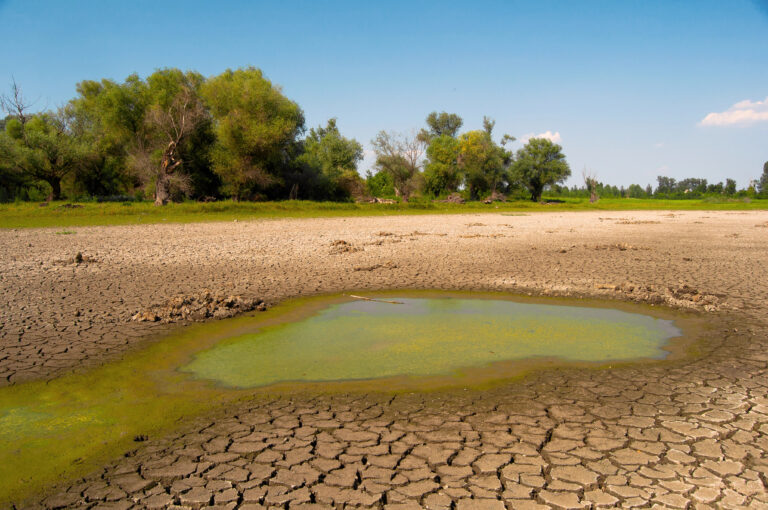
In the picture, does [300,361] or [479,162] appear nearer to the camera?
[300,361]

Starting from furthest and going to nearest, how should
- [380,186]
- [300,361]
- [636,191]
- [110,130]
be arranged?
[636,191] < [380,186] < [110,130] < [300,361]

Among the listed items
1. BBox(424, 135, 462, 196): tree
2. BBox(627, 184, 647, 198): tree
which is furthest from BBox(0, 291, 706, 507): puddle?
BBox(627, 184, 647, 198): tree

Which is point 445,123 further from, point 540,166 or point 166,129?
point 166,129

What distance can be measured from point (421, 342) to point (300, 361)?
162cm

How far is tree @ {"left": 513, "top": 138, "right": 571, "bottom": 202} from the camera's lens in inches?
2852

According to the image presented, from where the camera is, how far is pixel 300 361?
19.4ft

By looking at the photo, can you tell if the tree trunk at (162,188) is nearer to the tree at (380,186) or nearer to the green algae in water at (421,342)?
the green algae in water at (421,342)

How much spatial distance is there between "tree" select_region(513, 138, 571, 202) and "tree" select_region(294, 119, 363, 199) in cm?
2405

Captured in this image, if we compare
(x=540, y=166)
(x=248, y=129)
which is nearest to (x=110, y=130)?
(x=248, y=129)

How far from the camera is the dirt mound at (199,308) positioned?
747 centimetres

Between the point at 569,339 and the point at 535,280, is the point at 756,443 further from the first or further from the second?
the point at 535,280

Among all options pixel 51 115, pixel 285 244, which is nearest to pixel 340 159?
pixel 51 115

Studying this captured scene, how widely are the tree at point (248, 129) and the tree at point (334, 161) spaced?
6028 mm

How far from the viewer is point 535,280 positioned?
1038cm
